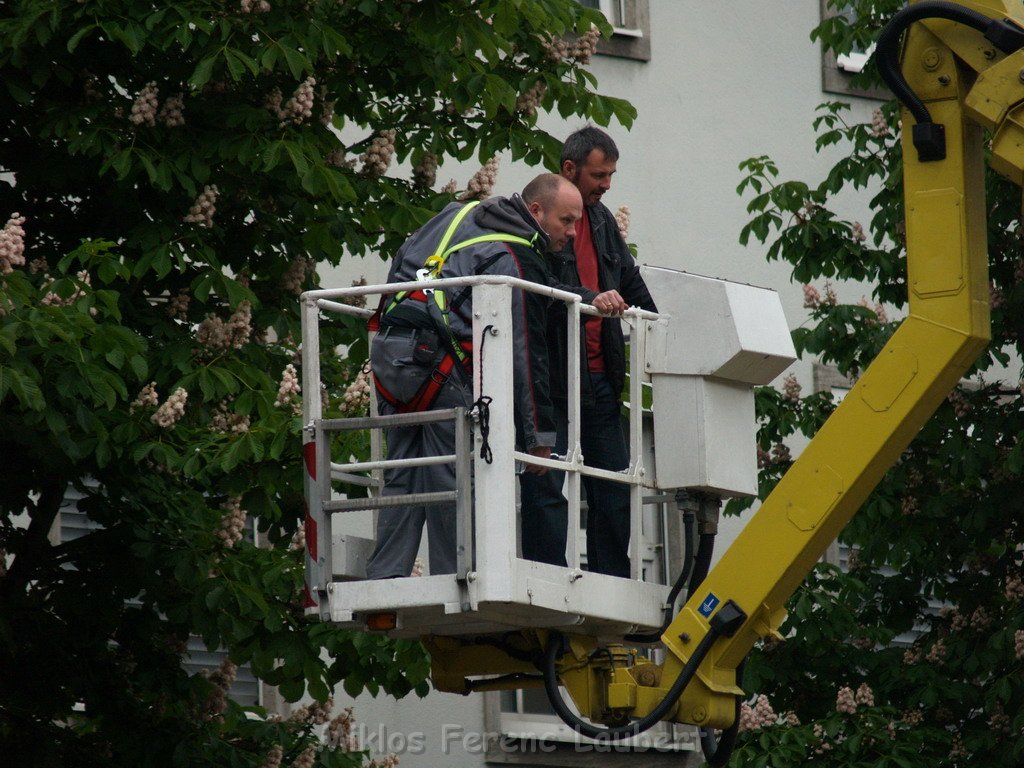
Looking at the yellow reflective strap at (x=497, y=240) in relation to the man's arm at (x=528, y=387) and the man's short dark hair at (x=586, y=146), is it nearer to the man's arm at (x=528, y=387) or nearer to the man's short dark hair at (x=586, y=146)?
the man's arm at (x=528, y=387)

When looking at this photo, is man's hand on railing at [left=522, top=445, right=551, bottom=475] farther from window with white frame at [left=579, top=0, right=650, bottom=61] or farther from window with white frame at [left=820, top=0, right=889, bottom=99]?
window with white frame at [left=820, top=0, right=889, bottom=99]

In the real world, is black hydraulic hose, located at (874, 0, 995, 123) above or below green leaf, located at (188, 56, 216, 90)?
below

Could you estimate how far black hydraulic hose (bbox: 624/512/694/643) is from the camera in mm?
9023

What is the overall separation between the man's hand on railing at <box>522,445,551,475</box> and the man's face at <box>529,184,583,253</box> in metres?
0.82

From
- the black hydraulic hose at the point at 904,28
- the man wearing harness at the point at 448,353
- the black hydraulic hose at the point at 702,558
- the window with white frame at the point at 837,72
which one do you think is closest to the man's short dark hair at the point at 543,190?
the man wearing harness at the point at 448,353

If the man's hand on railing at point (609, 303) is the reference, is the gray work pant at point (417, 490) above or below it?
below

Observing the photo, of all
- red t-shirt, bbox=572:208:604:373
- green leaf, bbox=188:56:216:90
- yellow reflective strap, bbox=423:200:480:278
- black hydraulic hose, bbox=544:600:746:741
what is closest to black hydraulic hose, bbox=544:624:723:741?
black hydraulic hose, bbox=544:600:746:741

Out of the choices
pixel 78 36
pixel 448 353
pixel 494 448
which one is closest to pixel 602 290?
pixel 448 353

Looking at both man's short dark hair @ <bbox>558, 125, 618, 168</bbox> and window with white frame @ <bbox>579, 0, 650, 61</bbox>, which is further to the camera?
window with white frame @ <bbox>579, 0, 650, 61</bbox>

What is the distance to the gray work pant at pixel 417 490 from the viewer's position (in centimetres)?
849

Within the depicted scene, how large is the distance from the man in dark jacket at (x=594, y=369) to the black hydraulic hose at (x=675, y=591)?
0.75ft

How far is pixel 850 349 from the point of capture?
587 inches

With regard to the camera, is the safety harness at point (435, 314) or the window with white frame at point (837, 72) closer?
the safety harness at point (435, 314)

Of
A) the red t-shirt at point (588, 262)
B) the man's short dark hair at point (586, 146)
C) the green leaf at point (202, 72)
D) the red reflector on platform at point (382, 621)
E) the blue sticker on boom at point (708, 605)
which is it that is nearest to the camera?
the red reflector on platform at point (382, 621)
